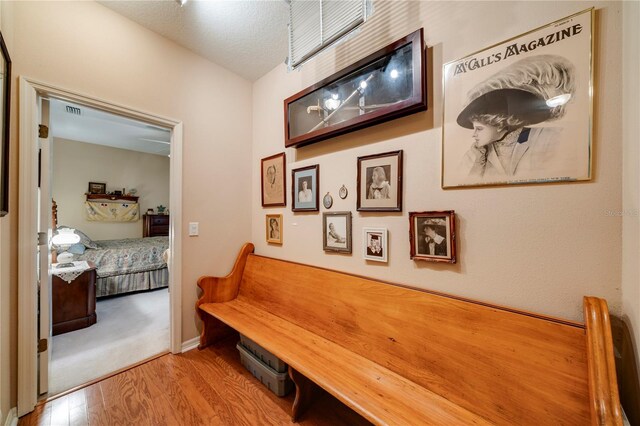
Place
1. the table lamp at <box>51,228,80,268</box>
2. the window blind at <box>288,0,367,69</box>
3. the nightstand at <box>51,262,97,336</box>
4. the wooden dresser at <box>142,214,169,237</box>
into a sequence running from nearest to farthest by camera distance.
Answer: the window blind at <box>288,0,367,69</box>, the nightstand at <box>51,262,97,336</box>, the table lamp at <box>51,228,80,268</box>, the wooden dresser at <box>142,214,169,237</box>

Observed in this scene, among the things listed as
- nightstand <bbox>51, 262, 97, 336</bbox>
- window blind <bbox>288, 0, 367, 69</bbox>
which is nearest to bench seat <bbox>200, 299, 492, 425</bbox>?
window blind <bbox>288, 0, 367, 69</bbox>

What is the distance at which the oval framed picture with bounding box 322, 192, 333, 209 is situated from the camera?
187 cm

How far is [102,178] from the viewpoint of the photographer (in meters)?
5.46

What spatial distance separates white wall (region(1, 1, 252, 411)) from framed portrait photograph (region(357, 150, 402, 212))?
1473 millimetres

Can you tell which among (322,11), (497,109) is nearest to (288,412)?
(497,109)

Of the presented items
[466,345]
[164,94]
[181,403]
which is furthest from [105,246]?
[466,345]

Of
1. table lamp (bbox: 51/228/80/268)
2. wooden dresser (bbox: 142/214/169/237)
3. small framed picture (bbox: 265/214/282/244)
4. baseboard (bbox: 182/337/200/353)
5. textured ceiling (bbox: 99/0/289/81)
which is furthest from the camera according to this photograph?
wooden dresser (bbox: 142/214/169/237)

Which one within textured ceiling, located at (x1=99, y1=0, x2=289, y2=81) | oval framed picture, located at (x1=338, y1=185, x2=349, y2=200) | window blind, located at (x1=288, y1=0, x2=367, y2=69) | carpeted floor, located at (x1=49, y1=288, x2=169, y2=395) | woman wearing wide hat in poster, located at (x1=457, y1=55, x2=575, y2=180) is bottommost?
carpeted floor, located at (x1=49, y1=288, x2=169, y2=395)

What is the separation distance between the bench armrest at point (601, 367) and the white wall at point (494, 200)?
163 mm

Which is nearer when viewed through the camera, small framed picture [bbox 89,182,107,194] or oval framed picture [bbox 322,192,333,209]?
oval framed picture [bbox 322,192,333,209]

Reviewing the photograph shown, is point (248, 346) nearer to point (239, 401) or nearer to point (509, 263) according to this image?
point (239, 401)

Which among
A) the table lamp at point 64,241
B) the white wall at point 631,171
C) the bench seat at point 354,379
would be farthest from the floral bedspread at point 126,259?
the white wall at point 631,171

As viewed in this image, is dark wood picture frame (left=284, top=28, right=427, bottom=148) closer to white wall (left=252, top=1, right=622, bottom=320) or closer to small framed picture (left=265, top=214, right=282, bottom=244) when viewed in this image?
white wall (left=252, top=1, right=622, bottom=320)

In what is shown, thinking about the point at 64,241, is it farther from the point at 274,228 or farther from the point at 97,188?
the point at 97,188
